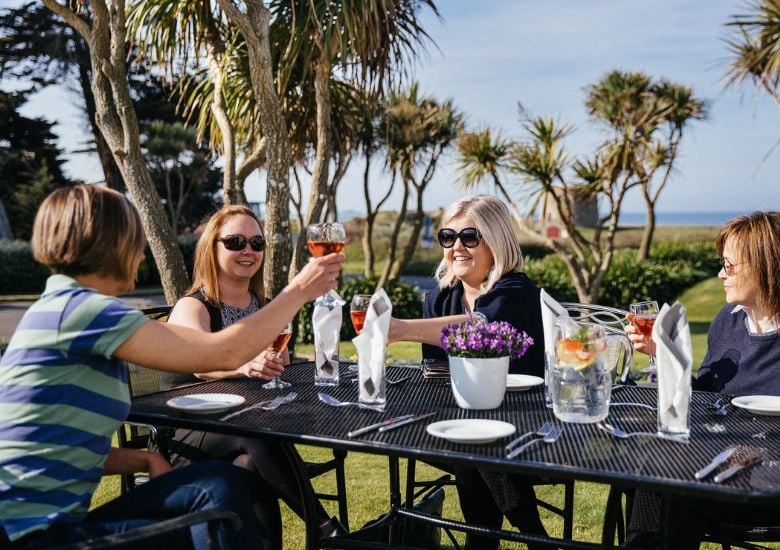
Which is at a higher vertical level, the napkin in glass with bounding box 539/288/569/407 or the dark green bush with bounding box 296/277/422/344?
the napkin in glass with bounding box 539/288/569/407

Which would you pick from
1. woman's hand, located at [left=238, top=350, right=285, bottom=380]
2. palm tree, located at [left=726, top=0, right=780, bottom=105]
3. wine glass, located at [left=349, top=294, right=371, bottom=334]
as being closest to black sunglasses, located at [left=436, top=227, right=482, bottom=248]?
wine glass, located at [left=349, top=294, right=371, bottom=334]

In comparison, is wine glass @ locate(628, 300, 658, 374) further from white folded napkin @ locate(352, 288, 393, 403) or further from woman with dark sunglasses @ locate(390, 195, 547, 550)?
white folded napkin @ locate(352, 288, 393, 403)

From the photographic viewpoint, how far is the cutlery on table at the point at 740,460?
155cm

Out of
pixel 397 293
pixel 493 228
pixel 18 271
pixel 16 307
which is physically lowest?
pixel 16 307

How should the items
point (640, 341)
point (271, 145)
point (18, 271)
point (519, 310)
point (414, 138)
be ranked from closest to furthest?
point (640, 341), point (519, 310), point (271, 145), point (414, 138), point (18, 271)

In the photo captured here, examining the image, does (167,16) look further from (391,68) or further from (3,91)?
(3,91)

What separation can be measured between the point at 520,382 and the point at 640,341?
0.41 meters

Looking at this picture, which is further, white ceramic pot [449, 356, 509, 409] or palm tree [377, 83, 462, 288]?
palm tree [377, 83, 462, 288]

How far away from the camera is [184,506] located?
1770 millimetres

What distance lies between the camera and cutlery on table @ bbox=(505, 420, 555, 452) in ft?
A: 5.74

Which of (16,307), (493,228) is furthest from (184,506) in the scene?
(16,307)

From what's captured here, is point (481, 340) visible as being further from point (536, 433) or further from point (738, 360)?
point (738, 360)

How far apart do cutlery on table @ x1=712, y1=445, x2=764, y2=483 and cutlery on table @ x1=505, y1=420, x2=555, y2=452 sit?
0.42m

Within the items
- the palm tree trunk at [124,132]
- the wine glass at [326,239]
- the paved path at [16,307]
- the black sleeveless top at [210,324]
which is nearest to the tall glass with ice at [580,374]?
the wine glass at [326,239]
